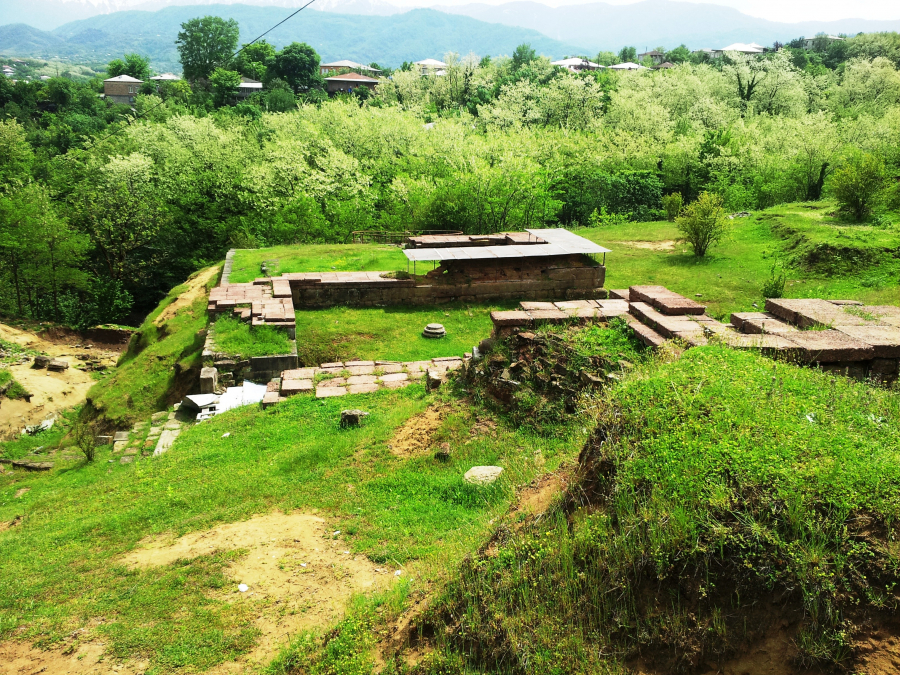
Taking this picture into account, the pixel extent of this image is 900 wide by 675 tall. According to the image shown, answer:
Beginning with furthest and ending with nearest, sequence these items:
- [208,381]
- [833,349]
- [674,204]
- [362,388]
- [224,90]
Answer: [224,90] < [674,204] < [208,381] < [362,388] < [833,349]

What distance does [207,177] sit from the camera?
2631 cm

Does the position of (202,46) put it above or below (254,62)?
above

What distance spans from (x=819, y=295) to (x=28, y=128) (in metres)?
65.8

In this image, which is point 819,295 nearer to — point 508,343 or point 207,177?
point 508,343

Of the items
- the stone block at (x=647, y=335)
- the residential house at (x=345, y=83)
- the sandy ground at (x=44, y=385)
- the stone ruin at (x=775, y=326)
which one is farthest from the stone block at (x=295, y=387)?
the residential house at (x=345, y=83)

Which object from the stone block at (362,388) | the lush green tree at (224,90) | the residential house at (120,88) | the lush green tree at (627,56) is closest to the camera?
the stone block at (362,388)

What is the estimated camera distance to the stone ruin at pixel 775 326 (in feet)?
21.7

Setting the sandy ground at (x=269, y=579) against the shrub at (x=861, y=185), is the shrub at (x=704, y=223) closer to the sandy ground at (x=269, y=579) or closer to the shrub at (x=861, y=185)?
the shrub at (x=861, y=185)

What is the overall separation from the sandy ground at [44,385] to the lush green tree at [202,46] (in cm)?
8016

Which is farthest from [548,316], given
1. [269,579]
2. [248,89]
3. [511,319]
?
[248,89]

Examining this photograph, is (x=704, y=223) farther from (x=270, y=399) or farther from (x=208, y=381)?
(x=208, y=381)

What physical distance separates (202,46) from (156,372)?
96.1 m

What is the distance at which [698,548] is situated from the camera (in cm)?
335

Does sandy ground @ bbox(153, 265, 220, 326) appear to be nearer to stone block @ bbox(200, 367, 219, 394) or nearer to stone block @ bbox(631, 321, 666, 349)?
stone block @ bbox(200, 367, 219, 394)
